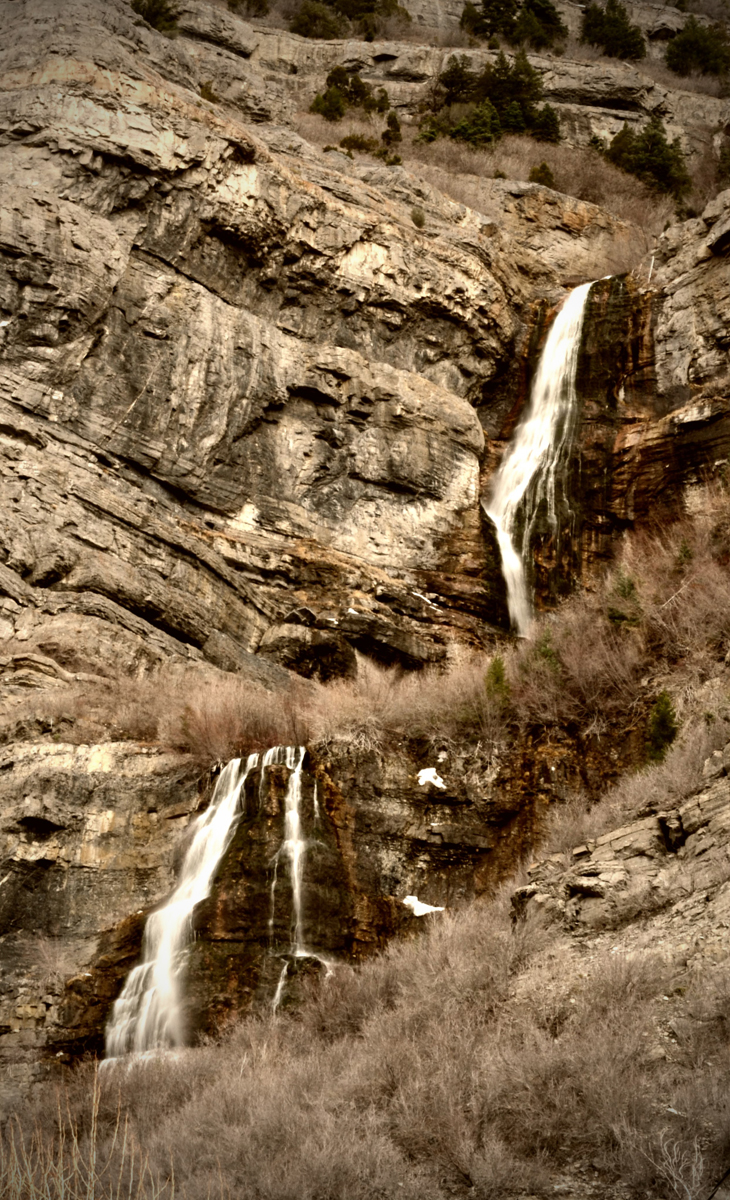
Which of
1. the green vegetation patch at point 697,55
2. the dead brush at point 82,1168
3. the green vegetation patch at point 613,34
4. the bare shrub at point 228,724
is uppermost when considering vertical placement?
the green vegetation patch at point 613,34

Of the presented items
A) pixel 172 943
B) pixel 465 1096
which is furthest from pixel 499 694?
pixel 465 1096

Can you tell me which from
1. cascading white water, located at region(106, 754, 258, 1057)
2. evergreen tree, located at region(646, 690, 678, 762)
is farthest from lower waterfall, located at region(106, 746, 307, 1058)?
evergreen tree, located at region(646, 690, 678, 762)

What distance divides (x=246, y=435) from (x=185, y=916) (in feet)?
47.7

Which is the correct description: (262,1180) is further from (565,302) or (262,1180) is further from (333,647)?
(565,302)

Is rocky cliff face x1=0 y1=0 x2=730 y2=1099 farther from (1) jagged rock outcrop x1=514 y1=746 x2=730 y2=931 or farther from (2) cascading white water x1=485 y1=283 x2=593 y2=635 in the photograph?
(1) jagged rock outcrop x1=514 y1=746 x2=730 y2=931

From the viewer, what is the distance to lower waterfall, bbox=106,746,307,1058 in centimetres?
1429

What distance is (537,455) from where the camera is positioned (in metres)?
29.2

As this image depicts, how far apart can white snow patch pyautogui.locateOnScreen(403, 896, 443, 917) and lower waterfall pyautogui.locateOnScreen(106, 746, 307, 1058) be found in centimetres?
164

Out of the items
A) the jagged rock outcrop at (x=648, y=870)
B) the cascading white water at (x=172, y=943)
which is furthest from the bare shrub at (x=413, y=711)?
the jagged rock outcrop at (x=648, y=870)

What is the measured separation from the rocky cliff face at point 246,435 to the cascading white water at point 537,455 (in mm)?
517

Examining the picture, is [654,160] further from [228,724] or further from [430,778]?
[430,778]

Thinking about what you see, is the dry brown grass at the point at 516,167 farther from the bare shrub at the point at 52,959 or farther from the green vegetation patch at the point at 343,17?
the bare shrub at the point at 52,959

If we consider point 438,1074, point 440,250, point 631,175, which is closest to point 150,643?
point 438,1074

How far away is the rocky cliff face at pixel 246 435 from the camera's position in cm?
1684
